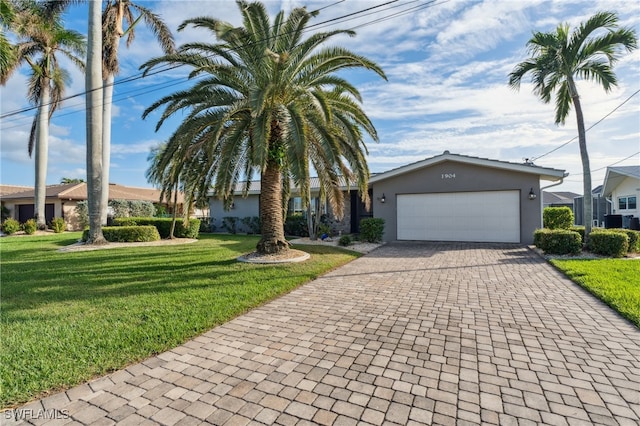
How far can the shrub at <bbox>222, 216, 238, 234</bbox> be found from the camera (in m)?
20.3

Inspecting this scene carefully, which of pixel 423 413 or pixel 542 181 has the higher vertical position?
pixel 542 181

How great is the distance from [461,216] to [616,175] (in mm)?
14243

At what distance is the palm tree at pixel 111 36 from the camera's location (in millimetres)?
15689

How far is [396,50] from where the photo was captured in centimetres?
1008

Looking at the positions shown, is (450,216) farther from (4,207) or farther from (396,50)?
(4,207)

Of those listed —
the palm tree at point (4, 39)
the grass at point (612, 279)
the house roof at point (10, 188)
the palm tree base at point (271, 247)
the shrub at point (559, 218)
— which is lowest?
the grass at point (612, 279)

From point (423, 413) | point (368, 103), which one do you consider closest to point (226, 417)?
point (423, 413)

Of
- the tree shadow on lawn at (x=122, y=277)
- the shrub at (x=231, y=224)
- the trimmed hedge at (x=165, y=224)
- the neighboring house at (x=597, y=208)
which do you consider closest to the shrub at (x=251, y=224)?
→ the shrub at (x=231, y=224)

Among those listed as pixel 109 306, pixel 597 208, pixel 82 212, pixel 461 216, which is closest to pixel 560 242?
pixel 461 216

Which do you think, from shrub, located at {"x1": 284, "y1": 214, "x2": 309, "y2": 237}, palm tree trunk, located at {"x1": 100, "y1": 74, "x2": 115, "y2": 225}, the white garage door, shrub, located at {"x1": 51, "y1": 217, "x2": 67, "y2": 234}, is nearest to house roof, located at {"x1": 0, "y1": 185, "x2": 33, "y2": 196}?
shrub, located at {"x1": 51, "y1": 217, "x2": 67, "y2": 234}

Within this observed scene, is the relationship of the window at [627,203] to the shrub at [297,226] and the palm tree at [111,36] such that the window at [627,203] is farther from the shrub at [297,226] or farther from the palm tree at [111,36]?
the palm tree at [111,36]

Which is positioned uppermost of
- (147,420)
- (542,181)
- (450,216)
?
(542,181)

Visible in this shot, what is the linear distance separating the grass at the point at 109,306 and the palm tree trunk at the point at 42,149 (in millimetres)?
14246

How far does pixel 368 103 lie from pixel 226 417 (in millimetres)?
9913
